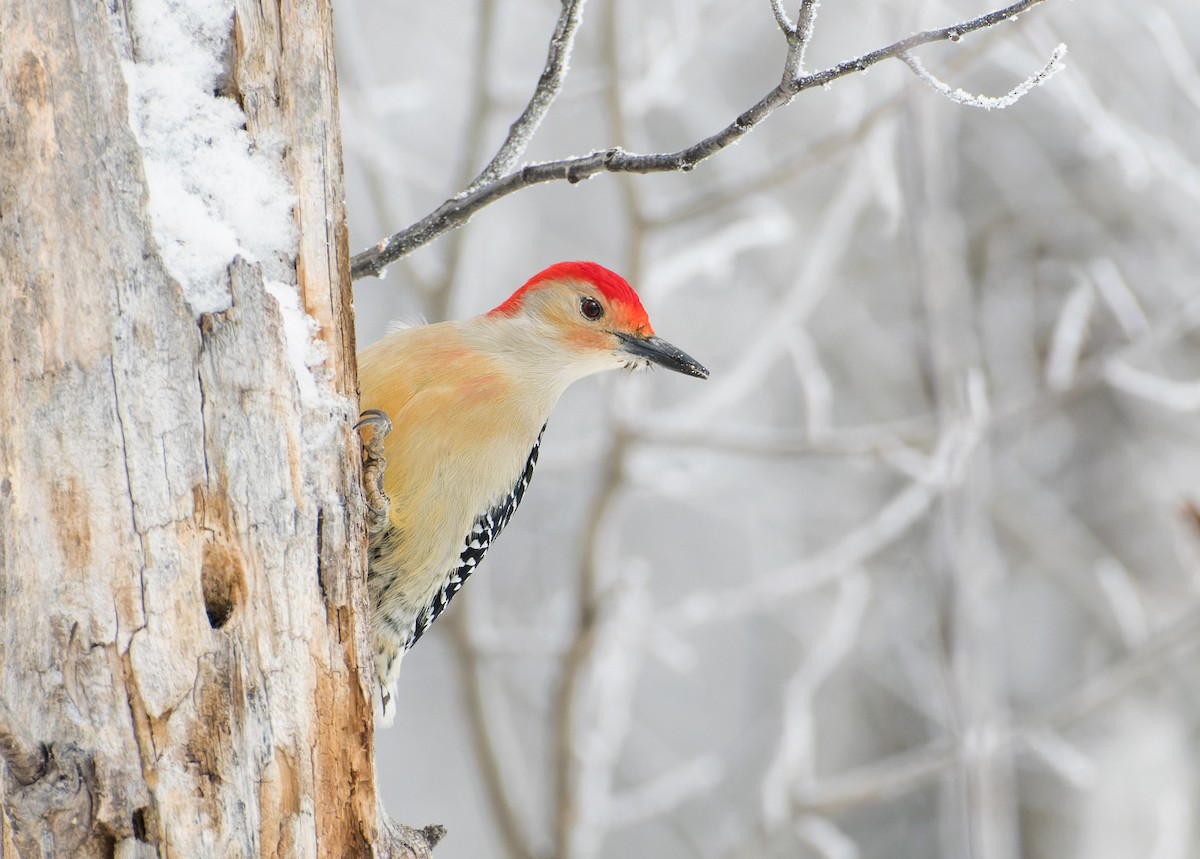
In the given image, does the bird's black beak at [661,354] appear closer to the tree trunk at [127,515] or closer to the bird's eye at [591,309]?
the bird's eye at [591,309]

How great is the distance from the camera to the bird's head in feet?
11.0

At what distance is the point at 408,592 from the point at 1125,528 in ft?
19.7

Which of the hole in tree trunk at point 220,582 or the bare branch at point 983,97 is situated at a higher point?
the bare branch at point 983,97

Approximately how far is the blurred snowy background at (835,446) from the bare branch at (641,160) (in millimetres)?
1909

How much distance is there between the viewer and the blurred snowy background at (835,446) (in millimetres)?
4395

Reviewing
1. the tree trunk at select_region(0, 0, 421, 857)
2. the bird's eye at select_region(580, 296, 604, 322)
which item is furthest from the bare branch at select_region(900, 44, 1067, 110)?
the bird's eye at select_region(580, 296, 604, 322)

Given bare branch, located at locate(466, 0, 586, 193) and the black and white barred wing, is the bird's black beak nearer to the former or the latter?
the black and white barred wing

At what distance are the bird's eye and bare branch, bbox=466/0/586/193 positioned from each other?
92cm

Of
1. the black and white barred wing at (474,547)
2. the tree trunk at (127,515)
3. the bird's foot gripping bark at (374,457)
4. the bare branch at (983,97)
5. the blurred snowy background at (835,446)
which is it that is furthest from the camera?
the blurred snowy background at (835,446)

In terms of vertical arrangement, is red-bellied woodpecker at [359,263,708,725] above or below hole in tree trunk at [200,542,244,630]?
above

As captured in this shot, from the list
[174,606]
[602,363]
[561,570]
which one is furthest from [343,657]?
[561,570]

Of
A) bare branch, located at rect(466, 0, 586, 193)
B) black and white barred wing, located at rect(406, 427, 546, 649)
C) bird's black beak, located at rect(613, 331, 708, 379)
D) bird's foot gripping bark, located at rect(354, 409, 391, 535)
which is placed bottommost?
black and white barred wing, located at rect(406, 427, 546, 649)

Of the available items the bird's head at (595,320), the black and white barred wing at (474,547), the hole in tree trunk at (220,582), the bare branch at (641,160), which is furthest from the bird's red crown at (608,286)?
the hole in tree trunk at (220,582)

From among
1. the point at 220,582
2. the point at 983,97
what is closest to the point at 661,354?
the point at 983,97
